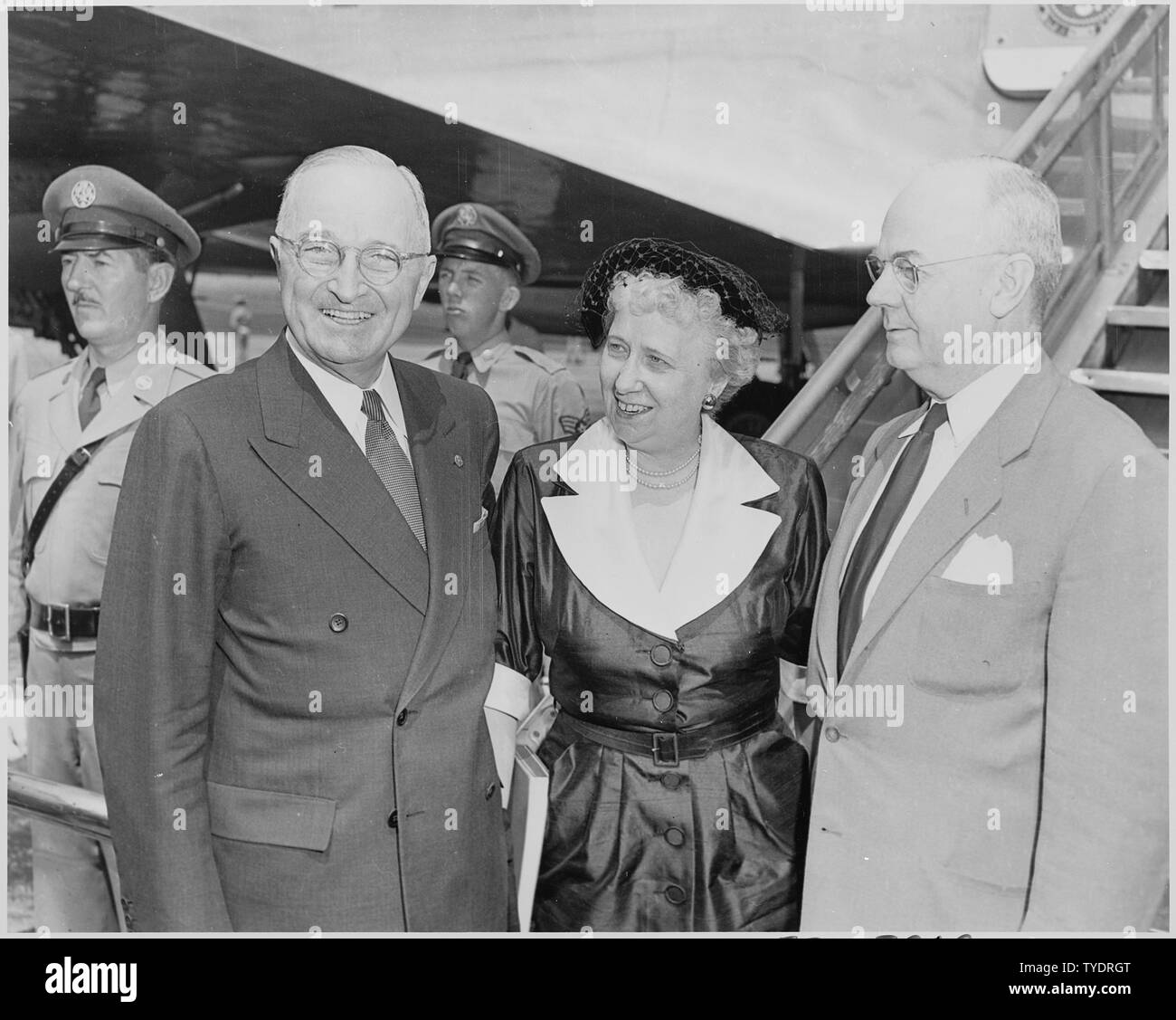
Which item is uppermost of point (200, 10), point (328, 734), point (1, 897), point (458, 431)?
point (200, 10)

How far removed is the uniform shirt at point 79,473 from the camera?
299cm

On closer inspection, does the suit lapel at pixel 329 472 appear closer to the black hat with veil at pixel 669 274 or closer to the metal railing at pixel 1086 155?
the black hat with veil at pixel 669 274

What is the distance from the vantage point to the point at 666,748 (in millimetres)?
2539

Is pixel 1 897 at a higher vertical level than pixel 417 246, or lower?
lower

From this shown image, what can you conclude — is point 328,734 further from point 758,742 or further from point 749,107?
point 749,107

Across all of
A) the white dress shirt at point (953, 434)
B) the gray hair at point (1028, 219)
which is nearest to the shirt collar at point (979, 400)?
the white dress shirt at point (953, 434)

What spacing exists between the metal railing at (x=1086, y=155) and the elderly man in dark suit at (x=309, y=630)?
1061mm

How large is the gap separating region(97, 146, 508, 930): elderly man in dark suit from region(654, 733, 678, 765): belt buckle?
39 cm

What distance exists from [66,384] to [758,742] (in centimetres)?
200
